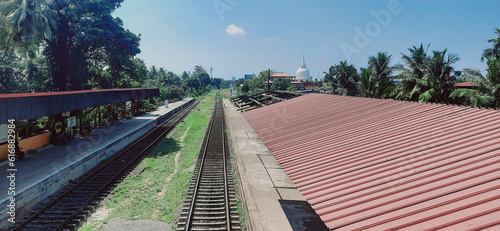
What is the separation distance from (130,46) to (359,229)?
1401 inches

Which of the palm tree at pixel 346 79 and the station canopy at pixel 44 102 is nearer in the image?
the station canopy at pixel 44 102

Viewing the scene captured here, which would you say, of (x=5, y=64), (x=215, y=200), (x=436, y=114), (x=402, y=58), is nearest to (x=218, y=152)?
(x=215, y=200)

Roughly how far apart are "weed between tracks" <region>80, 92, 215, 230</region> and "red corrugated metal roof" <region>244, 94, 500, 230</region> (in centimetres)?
500

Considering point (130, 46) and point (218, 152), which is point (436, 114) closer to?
point (218, 152)

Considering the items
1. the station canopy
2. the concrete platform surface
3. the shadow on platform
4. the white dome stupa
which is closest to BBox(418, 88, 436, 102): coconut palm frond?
the concrete platform surface

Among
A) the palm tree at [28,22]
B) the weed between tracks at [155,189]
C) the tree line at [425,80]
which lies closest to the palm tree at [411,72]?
the tree line at [425,80]

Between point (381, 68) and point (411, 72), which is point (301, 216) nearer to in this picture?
point (411, 72)

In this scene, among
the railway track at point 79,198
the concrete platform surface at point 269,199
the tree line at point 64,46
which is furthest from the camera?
the tree line at point 64,46

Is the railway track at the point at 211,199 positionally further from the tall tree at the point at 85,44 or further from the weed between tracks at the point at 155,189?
the tall tree at the point at 85,44

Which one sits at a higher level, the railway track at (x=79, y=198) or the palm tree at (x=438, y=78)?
the palm tree at (x=438, y=78)

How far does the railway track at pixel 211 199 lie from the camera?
28.1 feet

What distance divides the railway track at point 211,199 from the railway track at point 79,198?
12.2 ft

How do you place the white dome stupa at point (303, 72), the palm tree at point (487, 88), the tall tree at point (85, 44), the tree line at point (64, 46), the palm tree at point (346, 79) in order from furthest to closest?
1. the white dome stupa at point (303, 72)
2. the palm tree at point (346, 79)
3. the tall tree at point (85, 44)
4. the tree line at point (64, 46)
5. the palm tree at point (487, 88)

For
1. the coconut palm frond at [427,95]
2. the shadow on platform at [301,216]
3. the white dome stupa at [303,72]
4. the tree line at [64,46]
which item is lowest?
the shadow on platform at [301,216]
